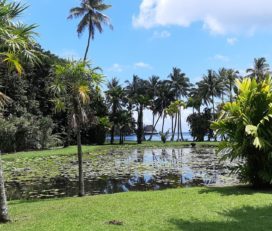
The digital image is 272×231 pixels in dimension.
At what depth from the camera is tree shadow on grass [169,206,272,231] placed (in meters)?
8.03

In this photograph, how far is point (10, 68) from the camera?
9750mm

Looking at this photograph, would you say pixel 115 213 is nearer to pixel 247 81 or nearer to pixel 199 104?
pixel 247 81

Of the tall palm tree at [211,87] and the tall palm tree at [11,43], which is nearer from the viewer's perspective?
the tall palm tree at [11,43]

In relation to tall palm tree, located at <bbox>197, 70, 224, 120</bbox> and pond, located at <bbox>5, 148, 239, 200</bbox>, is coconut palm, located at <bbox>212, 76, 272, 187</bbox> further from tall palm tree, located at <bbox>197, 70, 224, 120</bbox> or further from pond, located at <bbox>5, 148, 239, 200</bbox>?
tall palm tree, located at <bbox>197, 70, 224, 120</bbox>

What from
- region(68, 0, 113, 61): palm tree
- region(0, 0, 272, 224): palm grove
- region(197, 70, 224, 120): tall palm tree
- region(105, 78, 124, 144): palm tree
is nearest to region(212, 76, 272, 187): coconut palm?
region(0, 0, 272, 224): palm grove

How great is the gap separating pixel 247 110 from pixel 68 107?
250 inches

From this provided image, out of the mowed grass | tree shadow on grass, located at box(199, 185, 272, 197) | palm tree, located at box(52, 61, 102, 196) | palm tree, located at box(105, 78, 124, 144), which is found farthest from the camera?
palm tree, located at box(105, 78, 124, 144)

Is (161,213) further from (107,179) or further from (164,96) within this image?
(164,96)

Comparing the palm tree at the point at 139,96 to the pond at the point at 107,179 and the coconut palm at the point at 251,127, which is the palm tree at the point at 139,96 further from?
the coconut palm at the point at 251,127

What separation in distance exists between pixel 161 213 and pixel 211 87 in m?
68.2

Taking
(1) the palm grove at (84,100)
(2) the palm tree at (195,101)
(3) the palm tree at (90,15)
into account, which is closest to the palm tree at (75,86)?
(1) the palm grove at (84,100)

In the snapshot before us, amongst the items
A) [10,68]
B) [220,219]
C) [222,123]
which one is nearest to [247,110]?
[222,123]

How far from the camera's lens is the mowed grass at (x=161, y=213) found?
838 cm

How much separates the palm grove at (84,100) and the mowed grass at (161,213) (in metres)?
1.36
